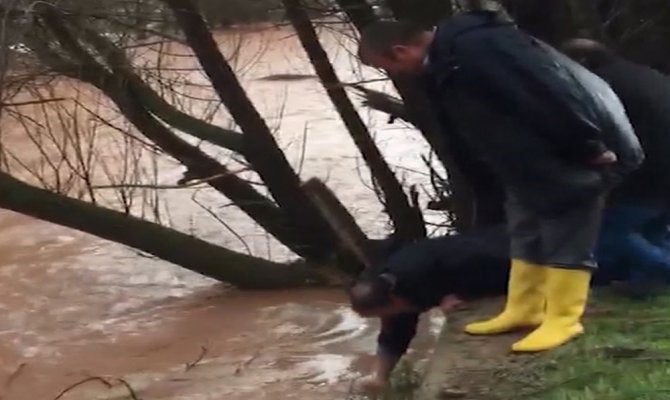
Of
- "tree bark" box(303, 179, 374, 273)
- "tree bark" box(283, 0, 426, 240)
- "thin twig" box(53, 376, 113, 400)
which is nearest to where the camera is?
"thin twig" box(53, 376, 113, 400)

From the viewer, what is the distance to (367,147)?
28.5 ft

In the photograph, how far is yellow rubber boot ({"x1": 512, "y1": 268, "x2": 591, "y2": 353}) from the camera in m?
3.99

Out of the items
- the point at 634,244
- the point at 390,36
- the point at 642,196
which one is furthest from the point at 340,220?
the point at 390,36

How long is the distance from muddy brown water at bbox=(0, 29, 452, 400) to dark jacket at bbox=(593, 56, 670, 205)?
1717mm

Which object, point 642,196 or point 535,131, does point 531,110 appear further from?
point 642,196

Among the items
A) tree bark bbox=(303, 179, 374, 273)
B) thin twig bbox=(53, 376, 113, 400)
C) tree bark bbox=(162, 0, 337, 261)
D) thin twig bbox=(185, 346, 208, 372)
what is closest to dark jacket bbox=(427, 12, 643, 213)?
tree bark bbox=(303, 179, 374, 273)

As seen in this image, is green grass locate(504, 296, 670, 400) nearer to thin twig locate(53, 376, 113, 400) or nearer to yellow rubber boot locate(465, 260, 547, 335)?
yellow rubber boot locate(465, 260, 547, 335)

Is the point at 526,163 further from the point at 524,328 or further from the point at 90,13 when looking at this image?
the point at 90,13

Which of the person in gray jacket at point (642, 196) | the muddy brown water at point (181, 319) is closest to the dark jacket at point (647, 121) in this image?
the person in gray jacket at point (642, 196)

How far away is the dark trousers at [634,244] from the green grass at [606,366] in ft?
0.69

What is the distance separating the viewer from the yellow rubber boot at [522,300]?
13.7 feet

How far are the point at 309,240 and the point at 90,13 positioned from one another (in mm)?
2596

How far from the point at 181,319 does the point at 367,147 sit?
1.83m

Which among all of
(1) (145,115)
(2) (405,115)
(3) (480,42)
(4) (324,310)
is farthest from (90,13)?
(3) (480,42)
